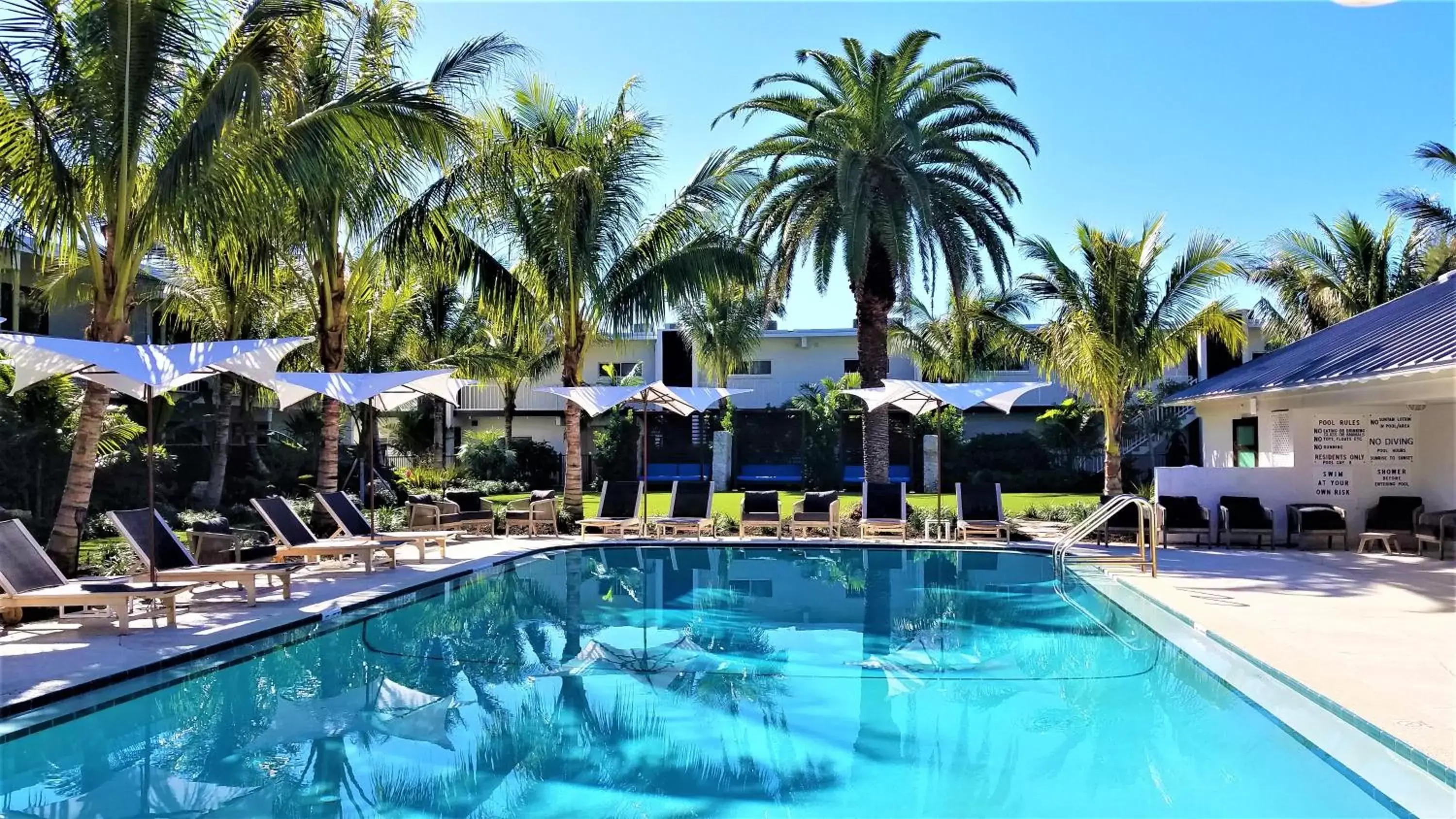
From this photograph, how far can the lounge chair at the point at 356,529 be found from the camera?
13.5 meters

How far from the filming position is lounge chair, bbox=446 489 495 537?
16.9m

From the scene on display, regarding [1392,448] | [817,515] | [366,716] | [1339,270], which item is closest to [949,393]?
[817,515]

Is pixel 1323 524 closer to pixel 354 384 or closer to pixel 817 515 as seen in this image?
pixel 817 515

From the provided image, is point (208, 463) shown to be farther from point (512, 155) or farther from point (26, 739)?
point (26, 739)

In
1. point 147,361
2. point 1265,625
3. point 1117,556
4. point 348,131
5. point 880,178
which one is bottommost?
point 1265,625

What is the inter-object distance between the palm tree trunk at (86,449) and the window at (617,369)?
731 inches

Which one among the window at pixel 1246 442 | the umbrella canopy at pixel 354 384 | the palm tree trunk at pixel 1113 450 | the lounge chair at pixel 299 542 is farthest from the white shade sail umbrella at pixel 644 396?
the window at pixel 1246 442

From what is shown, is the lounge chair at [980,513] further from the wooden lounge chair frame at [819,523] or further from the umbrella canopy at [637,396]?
the umbrella canopy at [637,396]

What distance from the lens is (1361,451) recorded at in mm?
15352

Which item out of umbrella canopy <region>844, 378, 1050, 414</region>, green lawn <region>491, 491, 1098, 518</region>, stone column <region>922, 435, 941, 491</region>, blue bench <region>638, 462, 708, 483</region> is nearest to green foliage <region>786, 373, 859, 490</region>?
green lawn <region>491, 491, 1098, 518</region>

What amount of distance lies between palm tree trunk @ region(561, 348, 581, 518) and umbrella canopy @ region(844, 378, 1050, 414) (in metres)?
5.20

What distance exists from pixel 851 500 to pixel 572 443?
9093 mm

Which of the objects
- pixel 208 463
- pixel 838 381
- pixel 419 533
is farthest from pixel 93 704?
pixel 838 381

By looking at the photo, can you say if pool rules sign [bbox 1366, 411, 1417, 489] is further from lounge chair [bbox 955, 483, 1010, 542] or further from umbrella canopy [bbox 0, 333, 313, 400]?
umbrella canopy [bbox 0, 333, 313, 400]
